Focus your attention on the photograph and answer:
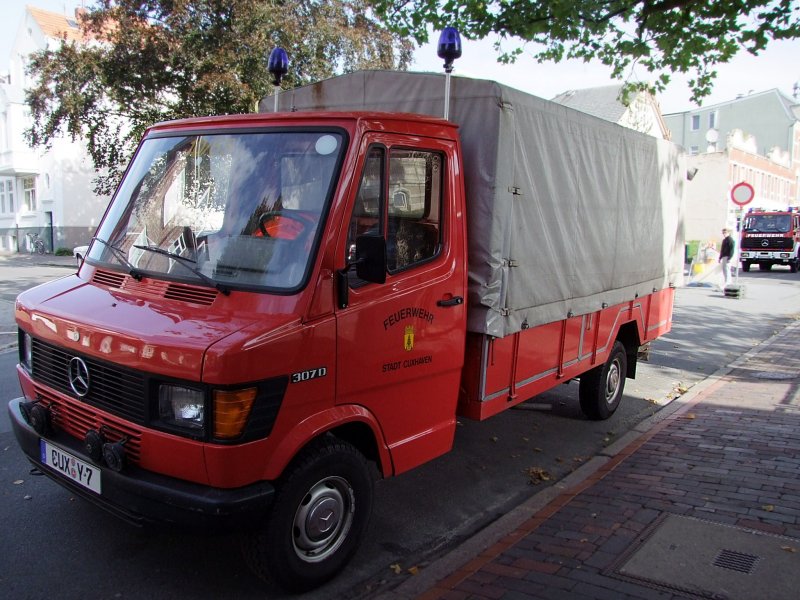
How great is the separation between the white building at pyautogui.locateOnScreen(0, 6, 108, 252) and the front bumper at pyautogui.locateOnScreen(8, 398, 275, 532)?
28.1 metres

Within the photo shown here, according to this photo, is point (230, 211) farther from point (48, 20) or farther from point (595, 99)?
point (595, 99)

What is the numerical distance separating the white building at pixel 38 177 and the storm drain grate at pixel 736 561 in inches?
1145

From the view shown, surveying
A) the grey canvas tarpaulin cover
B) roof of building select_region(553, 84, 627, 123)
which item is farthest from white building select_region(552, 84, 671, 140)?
the grey canvas tarpaulin cover

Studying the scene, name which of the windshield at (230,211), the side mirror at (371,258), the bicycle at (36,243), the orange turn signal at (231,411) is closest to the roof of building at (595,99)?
the bicycle at (36,243)

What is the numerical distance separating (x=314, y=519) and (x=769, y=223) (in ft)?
111

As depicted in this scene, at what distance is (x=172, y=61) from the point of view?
16469 mm

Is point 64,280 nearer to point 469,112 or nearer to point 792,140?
point 469,112

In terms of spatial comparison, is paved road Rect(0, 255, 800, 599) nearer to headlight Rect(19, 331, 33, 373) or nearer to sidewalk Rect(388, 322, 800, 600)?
sidewalk Rect(388, 322, 800, 600)

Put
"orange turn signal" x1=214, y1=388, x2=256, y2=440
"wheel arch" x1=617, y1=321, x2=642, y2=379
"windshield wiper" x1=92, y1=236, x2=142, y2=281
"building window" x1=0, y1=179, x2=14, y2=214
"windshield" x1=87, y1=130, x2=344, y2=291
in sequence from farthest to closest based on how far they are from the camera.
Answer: "building window" x1=0, y1=179, x2=14, y2=214 → "wheel arch" x1=617, y1=321, x2=642, y2=379 → "windshield wiper" x1=92, y1=236, x2=142, y2=281 → "windshield" x1=87, y1=130, x2=344, y2=291 → "orange turn signal" x1=214, y1=388, x2=256, y2=440

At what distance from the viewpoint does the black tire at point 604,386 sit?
6590mm

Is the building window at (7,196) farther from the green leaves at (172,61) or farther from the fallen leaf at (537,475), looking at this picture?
the fallen leaf at (537,475)

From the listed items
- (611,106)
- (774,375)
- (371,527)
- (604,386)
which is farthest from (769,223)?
(371,527)

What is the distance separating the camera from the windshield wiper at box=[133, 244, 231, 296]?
3.24 m

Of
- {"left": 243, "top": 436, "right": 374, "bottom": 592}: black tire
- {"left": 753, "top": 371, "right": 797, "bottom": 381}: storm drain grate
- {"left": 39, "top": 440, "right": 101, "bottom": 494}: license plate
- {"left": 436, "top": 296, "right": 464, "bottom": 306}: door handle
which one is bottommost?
{"left": 753, "top": 371, "right": 797, "bottom": 381}: storm drain grate
